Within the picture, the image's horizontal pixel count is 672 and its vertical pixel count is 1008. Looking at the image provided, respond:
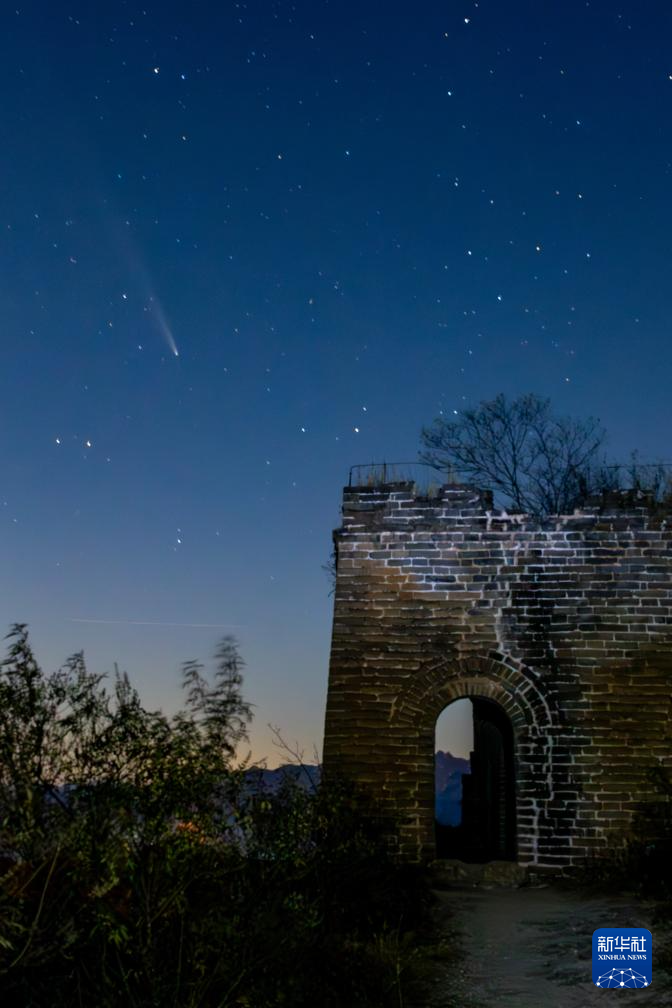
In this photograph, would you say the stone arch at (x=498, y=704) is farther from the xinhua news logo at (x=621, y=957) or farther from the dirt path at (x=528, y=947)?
the xinhua news logo at (x=621, y=957)

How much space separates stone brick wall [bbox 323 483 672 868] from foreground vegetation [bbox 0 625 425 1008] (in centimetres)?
490

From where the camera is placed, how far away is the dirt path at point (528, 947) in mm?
6480

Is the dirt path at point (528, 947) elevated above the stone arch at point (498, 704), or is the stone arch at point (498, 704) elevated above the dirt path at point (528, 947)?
the stone arch at point (498, 704)

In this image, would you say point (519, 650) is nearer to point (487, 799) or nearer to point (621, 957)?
point (621, 957)

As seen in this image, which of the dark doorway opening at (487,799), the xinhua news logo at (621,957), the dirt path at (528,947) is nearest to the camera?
the dirt path at (528,947)

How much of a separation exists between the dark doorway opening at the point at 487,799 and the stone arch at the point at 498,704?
404 mm

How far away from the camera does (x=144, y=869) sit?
186 inches

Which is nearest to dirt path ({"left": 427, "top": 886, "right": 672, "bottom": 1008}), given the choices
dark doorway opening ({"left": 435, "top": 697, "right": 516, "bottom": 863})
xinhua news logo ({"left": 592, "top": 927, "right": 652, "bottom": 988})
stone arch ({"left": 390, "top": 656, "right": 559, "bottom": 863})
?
xinhua news logo ({"left": 592, "top": 927, "right": 652, "bottom": 988})

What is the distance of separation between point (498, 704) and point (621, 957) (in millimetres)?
4383

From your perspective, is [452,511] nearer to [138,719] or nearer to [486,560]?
[486,560]

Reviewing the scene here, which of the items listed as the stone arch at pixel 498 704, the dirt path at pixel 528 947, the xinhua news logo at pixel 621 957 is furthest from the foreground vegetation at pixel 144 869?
the stone arch at pixel 498 704

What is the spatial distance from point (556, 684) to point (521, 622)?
921 mm

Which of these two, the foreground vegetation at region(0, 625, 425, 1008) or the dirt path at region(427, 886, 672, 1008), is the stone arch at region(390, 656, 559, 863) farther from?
the foreground vegetation at region(0, 625, 425, 1008)

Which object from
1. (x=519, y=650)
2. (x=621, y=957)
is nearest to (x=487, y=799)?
(x=519, y=650)
